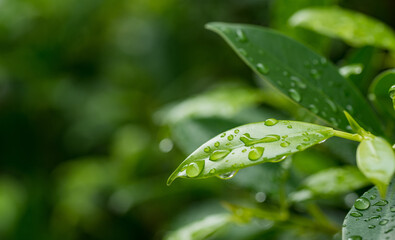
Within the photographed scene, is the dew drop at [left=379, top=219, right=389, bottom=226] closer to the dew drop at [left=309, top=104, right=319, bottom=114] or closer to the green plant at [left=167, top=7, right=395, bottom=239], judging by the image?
the green plant at [left=167, top=7, right=395, bottom=239]

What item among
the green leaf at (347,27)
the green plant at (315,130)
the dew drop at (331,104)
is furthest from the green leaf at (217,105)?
the dew drop at (331,104)

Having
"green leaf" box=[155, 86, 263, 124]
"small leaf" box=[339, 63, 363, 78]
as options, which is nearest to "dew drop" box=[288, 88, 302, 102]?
"small leaf" box=[339, 63, 363, 78]

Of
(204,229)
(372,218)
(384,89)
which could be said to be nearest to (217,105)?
(204,229)

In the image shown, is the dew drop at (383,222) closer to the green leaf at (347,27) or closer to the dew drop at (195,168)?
the dew drop at (195,168)

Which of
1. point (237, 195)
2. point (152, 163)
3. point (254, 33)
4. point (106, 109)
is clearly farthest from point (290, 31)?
point (106, 109)

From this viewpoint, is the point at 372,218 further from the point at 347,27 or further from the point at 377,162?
the point at 347,27

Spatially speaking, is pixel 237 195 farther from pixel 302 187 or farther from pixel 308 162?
pixel 302 187
